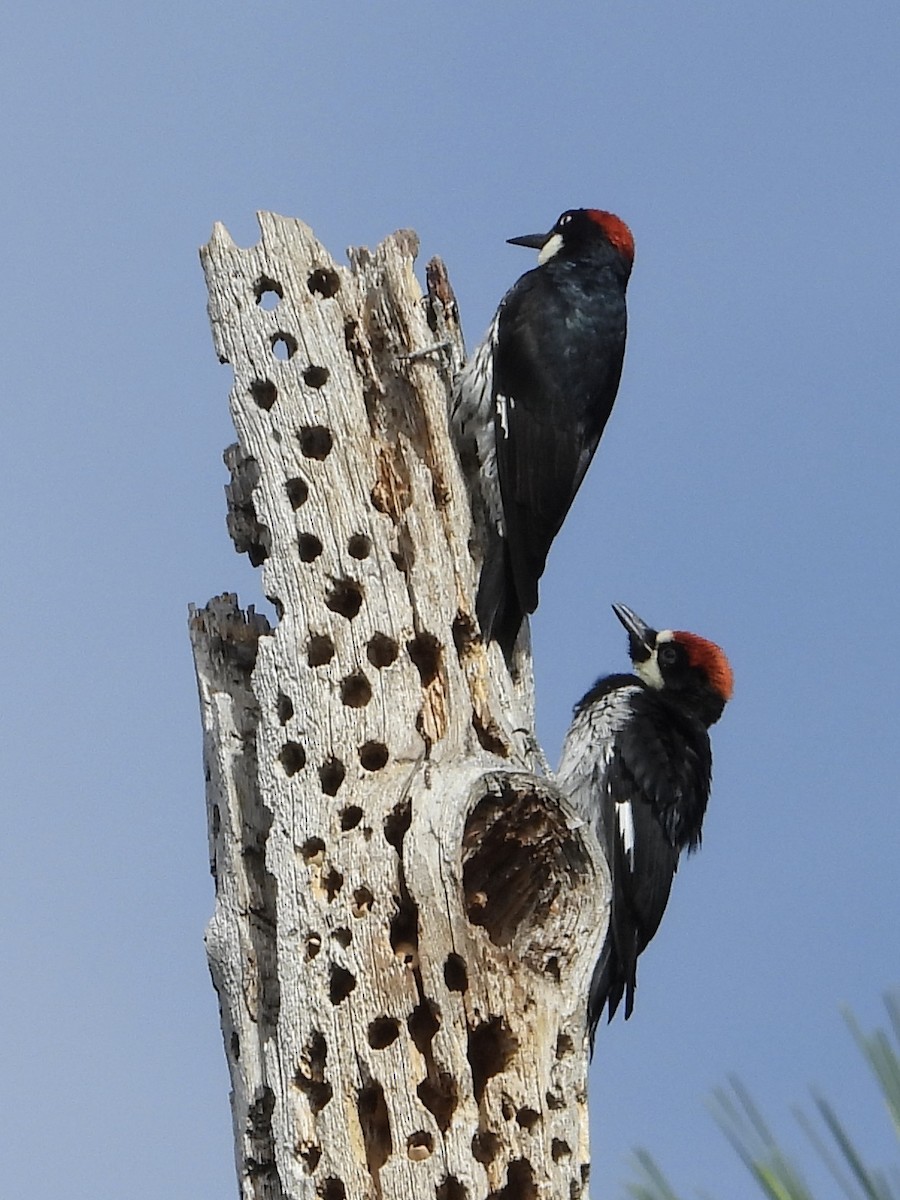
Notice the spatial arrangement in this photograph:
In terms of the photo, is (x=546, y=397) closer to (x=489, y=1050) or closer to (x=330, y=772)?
(x=330, y=772)

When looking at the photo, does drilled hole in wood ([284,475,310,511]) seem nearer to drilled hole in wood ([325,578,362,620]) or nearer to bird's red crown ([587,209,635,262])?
drilled hole in wood ([325,578,362,620])

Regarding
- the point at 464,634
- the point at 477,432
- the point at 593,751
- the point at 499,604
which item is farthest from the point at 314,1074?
the point at 593,751

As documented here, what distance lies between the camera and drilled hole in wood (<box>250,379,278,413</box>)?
151 inches

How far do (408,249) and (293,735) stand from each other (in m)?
1.21

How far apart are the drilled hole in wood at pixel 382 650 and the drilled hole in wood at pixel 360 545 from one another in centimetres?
19

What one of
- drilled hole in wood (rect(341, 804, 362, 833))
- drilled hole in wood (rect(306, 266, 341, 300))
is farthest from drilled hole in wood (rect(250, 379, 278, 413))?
drilled hole in wood (rect(341, 804, 362, 833))

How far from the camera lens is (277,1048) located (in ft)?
10.8

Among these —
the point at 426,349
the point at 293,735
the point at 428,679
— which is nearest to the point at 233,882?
the point at 293,735

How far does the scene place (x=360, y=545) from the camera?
3.67 metres

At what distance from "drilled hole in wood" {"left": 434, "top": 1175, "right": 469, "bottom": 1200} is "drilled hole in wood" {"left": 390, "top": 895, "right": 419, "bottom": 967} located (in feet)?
1.32

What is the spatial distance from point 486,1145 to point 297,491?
1.42m

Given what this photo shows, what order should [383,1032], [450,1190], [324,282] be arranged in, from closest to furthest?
[450,1190]
[383,1032]
[324,282]

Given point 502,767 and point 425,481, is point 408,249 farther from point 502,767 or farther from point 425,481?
point 502,767

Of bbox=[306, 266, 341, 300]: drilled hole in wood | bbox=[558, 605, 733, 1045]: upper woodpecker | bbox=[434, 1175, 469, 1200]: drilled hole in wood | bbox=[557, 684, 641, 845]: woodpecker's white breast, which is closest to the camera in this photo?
bbox=[434, 1175, 469, 1200]: drilled hole in wood
